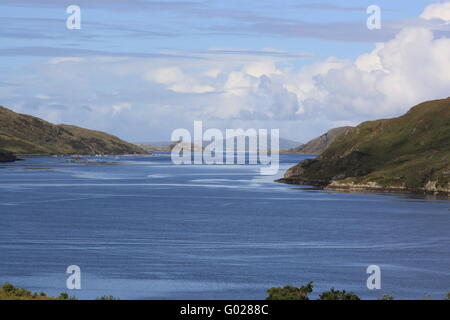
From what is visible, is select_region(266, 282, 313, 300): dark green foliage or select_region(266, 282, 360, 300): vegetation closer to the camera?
select_region(266, 282, 360, 300): vegetation

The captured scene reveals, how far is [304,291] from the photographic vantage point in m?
57.7

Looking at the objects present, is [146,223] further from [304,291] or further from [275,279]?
[304,291]

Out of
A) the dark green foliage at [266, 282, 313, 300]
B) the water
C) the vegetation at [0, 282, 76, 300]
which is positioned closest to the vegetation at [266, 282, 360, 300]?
the dark green foliage at [266, 282, 313, 300]

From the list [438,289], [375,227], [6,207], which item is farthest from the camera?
[6,207]

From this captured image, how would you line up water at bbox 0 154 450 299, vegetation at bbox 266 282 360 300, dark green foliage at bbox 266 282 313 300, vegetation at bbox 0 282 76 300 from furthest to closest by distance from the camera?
water at bbox 0 154 450 299 < dark green foliage at bbox 266 282 313 300 < vegetation at bbox 266 282 360 300 < vegetation at bbox 0 282 76 300

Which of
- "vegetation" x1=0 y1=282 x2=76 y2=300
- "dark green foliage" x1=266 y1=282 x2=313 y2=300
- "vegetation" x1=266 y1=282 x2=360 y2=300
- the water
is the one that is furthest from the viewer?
the water

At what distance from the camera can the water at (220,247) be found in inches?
3221

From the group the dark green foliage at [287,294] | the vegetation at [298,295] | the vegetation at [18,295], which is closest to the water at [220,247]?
the dark green foliage at [287,294]

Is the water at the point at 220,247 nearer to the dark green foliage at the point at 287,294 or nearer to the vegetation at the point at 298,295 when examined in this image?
the dark green foliage at the point at 287,294

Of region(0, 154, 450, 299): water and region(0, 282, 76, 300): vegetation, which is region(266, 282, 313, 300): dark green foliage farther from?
region(0, 154, 450, 299): water

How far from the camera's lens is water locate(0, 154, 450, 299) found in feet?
268

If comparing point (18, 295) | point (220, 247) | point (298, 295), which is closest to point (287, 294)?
point (298, 295)
